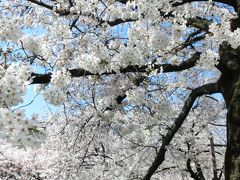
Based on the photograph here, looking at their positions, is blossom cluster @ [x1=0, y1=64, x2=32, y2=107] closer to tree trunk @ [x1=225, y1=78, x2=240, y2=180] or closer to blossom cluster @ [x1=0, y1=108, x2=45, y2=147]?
blossom cluster @ [x1=0, y1=108, x2=45, y2=147]

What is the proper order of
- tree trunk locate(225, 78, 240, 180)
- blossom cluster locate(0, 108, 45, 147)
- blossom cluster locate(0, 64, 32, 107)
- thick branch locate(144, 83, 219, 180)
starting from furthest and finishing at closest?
thick branch locate(144, 83, 219, 180) → tree trunk locate(225, 78, 240, 180) → blossom cluster locate(0, 64, 32, 107) → blossom cluster locate(0, 108, 45, 147)

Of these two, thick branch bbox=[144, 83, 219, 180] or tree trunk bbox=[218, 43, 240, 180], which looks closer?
tree trunk bbox=[218, 43, 240, 180]

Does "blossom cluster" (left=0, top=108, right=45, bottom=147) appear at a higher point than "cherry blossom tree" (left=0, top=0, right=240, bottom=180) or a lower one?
lower

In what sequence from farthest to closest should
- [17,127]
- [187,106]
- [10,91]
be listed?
[187,106]
[10,91]
[17,127]

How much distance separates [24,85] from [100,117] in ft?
17.3

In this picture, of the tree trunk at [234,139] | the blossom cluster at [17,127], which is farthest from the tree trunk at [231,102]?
the blossom cluster at [17,127]

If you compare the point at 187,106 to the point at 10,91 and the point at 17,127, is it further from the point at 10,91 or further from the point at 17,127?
the point at 17,127

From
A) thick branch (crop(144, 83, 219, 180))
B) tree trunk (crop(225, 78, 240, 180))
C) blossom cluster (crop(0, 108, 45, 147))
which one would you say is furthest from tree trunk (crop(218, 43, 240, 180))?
blossom cluster (crop(0, 108, 45, 147))

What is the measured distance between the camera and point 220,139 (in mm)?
17688

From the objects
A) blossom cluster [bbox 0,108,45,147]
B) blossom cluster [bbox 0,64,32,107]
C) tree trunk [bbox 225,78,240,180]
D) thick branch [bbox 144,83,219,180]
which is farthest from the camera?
thick branch [bbox 144,83,219,180]

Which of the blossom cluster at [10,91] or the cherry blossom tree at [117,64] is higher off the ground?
the cherry blossom tree at [117,64]

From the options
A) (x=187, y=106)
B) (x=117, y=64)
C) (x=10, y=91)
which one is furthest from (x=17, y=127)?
(x=187, y=106)

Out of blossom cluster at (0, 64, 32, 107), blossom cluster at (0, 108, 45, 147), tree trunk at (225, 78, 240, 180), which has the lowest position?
blossom cluster at (0, 108, 45, 147)

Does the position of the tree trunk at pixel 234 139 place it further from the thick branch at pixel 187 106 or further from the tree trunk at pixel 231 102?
the thick branch at pixel 187 106
